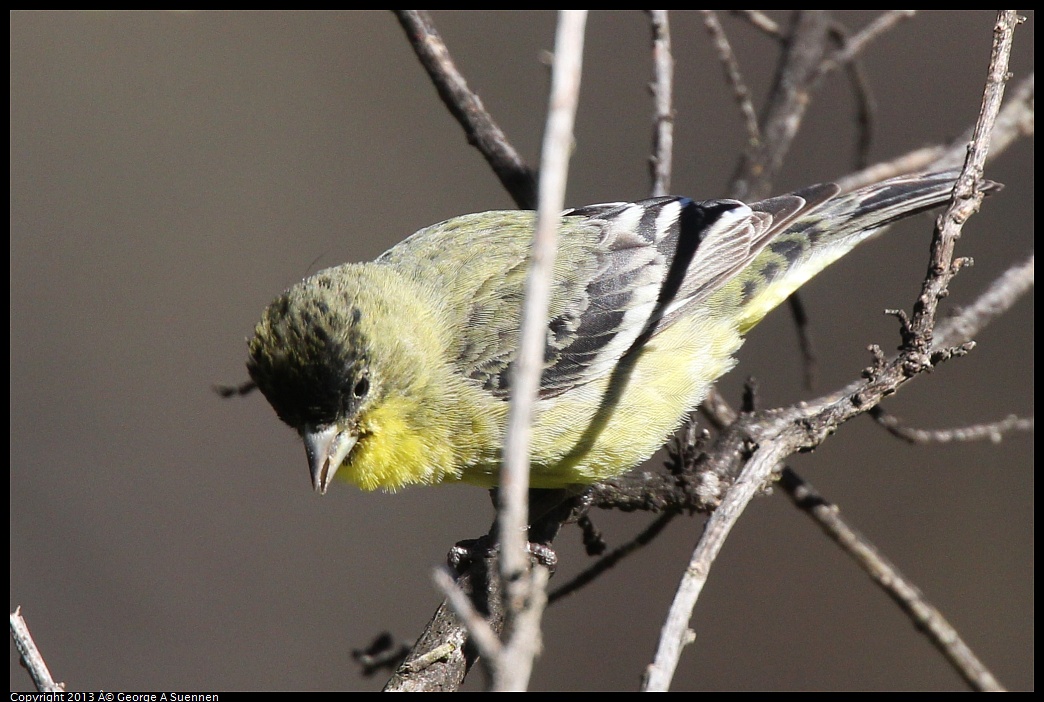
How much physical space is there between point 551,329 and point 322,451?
1141 mm

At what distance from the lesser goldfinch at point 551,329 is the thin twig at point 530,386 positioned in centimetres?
178

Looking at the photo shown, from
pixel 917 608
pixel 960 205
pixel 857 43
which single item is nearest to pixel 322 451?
pixel 960 205

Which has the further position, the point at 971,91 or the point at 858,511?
the point at 971,91

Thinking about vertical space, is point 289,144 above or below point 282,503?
above

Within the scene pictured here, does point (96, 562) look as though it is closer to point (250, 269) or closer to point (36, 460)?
point (36, 460)

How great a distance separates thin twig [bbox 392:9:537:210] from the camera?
172 inches

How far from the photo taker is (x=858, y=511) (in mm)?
7000

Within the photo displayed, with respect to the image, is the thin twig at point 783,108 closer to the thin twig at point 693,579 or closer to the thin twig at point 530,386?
the thin twig at point 693,579

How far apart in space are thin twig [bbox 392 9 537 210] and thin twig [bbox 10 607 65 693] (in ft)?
9.33

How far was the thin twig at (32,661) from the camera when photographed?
226cm

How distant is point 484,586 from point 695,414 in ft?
4.79

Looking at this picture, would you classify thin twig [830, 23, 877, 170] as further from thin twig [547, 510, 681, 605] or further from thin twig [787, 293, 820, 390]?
thin twig [547, 510, 681, 605]

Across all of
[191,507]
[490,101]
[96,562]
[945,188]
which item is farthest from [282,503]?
[945,188]

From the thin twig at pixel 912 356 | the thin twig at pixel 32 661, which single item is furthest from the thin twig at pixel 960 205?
the thin twig at pixel 32 661
